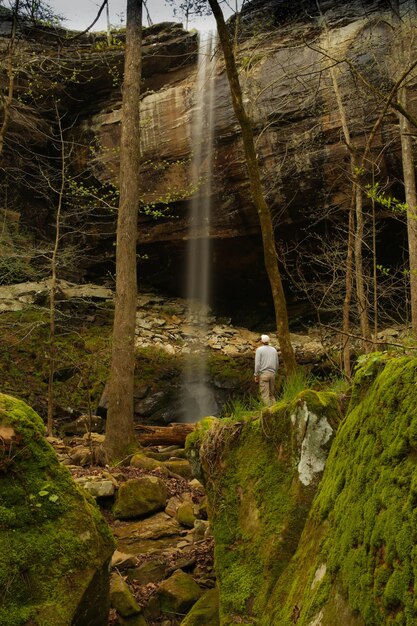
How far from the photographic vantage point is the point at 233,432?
12.4ft

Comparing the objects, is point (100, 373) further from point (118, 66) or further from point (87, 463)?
point (118, 66)

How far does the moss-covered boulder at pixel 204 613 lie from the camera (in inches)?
127

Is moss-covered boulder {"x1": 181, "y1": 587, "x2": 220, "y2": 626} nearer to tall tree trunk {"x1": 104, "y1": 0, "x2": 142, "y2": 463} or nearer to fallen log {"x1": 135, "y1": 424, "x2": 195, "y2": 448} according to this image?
tall tree trunk {"x1": 104, "y1": 0, "x2": 142, "y2": 463}

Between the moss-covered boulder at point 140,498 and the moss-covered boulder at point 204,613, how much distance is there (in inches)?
71.3

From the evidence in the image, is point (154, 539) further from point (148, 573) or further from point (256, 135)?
point (256, 135)

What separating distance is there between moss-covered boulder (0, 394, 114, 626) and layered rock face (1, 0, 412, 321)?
375 inches

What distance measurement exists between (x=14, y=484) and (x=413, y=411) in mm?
2208

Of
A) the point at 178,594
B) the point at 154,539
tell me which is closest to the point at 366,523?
the point at 178,594

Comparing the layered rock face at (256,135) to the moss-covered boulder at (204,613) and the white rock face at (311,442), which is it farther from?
the moss-covered boulder at (204,613)

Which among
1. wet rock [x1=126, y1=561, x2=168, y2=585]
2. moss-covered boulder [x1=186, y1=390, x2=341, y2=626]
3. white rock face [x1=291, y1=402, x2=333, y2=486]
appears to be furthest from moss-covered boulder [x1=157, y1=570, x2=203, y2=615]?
white rock face [x1=291, y1=402, x2=333, y2=486]

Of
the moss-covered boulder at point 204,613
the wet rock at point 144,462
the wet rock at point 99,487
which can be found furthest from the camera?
the wet rock at point 144,462

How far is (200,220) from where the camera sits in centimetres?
1583

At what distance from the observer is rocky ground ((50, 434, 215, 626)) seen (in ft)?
11.8

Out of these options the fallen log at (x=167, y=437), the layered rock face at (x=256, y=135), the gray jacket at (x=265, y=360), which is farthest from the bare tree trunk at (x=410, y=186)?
the fallen log at (x=167, y=437)
